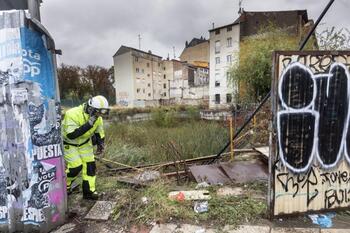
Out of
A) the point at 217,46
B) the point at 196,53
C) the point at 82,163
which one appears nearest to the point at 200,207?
the point at 82,163

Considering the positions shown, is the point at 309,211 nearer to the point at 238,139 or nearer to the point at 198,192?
the point at 198,192

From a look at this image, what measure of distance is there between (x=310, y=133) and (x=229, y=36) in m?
35.5

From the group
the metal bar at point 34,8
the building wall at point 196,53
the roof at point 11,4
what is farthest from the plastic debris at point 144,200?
the building wall at point 196,53

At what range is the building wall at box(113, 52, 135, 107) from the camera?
153 ft

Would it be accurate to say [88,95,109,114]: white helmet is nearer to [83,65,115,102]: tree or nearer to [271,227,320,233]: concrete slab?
[271,227,320,233]: concrete slab

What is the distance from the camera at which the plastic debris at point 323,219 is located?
9.93ft

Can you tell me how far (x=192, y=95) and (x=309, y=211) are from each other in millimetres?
43434

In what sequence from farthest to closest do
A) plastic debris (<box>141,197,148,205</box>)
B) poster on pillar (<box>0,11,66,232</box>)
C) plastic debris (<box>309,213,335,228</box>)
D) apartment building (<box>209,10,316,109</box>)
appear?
1. apartment building (<box>209,10,316,109</box>)
2. plastic debris (<box>141,197,148,205</box>)
3. plastic debris (<box>309,213,335,228</box>)
4. poster on pillar (<box>0,11,66,232</box>)

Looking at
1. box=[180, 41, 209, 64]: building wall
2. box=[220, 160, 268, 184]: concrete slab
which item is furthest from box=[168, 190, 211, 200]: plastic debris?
box=[180, 41, 209, 64]: building wall

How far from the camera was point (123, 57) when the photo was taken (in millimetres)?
48562

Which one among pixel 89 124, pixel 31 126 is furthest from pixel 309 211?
pixel 31 126

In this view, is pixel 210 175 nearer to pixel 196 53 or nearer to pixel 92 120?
pixel 92 120

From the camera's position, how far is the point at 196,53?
182 ft

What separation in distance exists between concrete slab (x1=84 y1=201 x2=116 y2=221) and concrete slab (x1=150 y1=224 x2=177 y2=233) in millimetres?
757
